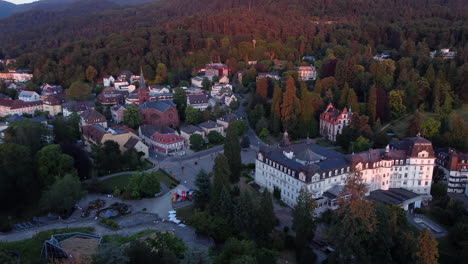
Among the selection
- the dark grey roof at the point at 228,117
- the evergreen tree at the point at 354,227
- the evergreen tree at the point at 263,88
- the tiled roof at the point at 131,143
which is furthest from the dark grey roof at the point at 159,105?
the evergreen tree at the point at 354,227

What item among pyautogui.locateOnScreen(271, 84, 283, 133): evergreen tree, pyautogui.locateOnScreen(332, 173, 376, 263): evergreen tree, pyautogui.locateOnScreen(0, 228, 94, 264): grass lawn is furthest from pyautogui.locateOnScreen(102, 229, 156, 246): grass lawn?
pyautogui.locateOnScreen(271, 84, 283, 133): evergreen tree

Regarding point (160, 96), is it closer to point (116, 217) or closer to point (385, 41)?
point (116, 217)

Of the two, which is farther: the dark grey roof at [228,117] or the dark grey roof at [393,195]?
the dark grey roof at [228,117]

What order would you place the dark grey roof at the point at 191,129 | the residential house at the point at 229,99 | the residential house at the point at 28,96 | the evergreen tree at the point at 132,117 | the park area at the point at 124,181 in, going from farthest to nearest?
1. the residential house at the point at 28,96
2. the residential house at the point at 229,99
3. the evergreen tree at the point at 132,117
4. the dark grey roof at the point at 191,129
5. the park area at the point at 124,181

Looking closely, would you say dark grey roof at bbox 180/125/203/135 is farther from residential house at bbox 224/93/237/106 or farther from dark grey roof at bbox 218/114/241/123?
residential house at bbox 224/93/237/106

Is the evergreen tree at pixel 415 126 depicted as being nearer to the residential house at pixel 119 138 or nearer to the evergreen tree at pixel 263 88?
the evergreen tree at pixel 263 88

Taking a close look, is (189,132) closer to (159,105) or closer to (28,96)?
(159,105)

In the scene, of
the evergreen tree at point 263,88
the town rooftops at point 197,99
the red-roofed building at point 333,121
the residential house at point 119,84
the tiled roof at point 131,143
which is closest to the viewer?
the tiled roof at point 131,143

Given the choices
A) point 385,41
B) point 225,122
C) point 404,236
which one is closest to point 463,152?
point 404,236
